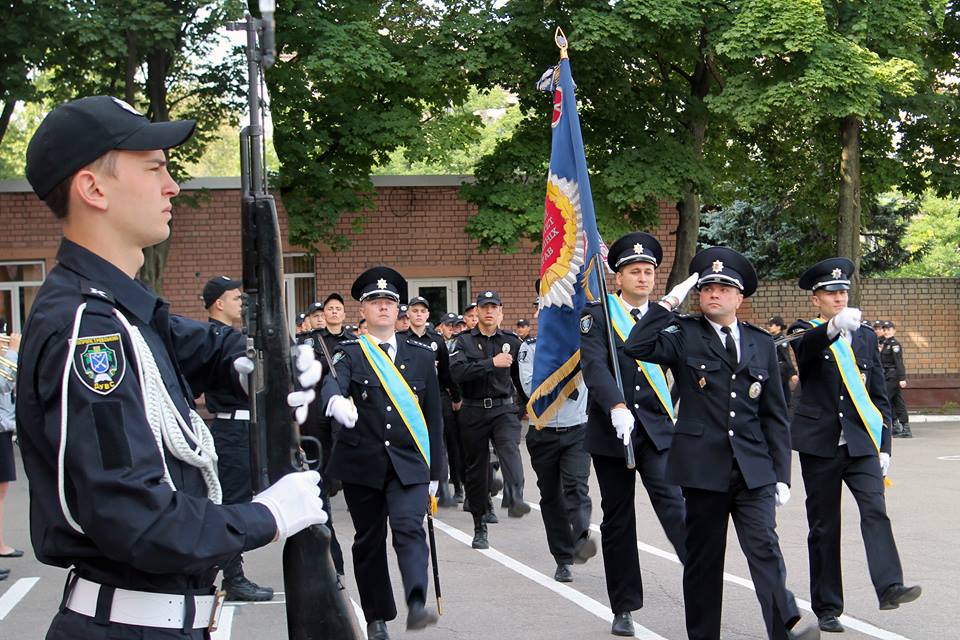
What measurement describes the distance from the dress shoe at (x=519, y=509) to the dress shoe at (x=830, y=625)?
4.79 m

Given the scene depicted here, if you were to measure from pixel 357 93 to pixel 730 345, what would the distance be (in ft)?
52.7

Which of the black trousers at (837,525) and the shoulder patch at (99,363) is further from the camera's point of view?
the black trousers at (837,525)

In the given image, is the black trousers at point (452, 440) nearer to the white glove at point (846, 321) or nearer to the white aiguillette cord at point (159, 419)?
the white glove at point (846, 321)

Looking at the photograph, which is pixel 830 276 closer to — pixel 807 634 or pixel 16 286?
pixel 807 634

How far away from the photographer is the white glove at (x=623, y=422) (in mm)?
6645

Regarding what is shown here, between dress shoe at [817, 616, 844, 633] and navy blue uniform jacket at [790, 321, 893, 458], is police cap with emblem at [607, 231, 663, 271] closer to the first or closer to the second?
navy blue uniform jacket at [790, 321, 893, 458]

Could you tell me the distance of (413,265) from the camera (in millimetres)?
25125

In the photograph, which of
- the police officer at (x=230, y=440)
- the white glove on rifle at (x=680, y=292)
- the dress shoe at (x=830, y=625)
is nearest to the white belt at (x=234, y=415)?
the police officer at (x=230, y=440)

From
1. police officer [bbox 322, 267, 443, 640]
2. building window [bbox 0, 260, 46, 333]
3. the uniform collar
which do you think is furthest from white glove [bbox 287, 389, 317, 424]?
building window [bbox 0, 260, 46, 333]

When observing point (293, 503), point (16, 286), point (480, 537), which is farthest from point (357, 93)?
point (293, 503)

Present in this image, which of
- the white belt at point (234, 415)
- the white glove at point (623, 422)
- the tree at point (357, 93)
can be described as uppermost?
the tree at point (357, 93)

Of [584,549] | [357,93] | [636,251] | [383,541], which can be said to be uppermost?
[357,93]

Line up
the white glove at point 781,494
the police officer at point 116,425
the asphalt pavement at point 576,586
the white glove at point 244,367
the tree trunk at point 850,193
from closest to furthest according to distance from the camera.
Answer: the police officer at point 116,425 < the white glove at point 244,367 < the white glove at point 781,494 < the asphalt pavement at point 576,586 < the tree trunk at point 850,193

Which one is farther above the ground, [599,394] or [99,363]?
[99,363]
